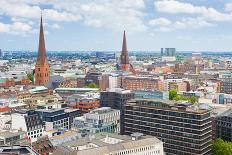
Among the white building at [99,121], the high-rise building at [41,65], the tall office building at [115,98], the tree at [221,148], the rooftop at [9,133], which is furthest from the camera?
the high-rise building at [41,65]

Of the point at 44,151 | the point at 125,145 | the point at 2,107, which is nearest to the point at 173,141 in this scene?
the point at 125,145

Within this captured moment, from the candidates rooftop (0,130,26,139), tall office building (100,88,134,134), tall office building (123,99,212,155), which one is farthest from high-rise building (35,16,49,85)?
rooftop (0,130,26,139)

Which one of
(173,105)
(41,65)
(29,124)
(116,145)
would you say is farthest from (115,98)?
(41,65)

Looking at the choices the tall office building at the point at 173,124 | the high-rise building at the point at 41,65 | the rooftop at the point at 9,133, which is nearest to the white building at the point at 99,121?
the tall office building at the point at 173,124

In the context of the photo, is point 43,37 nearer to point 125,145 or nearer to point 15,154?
point 125,145

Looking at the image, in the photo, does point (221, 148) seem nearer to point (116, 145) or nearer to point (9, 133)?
point (116, 145)

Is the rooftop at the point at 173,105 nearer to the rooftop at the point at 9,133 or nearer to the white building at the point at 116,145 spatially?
the white building at the point at 116,145

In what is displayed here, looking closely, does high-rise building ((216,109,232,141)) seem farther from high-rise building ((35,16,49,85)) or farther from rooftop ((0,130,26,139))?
high-rise building ((35,16,49,85))
